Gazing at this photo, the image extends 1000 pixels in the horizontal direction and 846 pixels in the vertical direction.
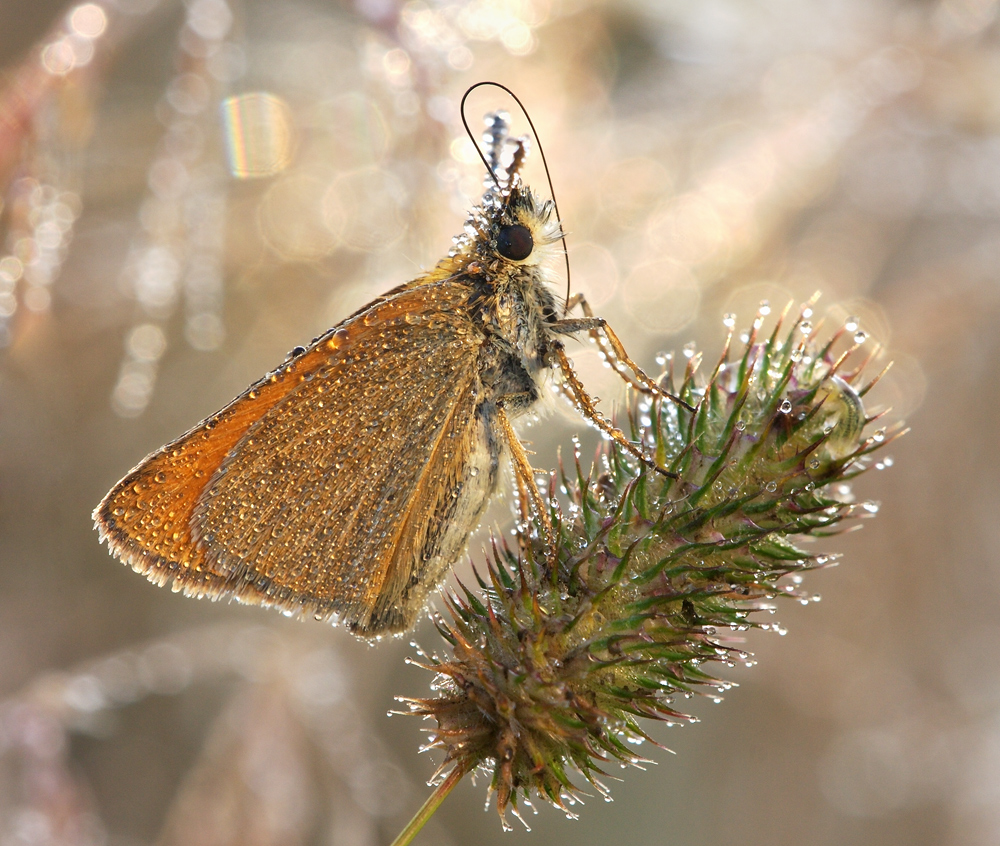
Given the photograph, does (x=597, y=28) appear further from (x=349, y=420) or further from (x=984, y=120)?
(x=349, y=420)

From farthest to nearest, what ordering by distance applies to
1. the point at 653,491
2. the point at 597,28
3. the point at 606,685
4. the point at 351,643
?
the point at 597,28
the point at 351,643
the point at 653,491
the point at 606,685

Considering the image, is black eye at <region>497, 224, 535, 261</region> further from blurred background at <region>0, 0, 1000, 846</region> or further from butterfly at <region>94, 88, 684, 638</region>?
blurred background at <region>0, 0, 1000, 846</region>

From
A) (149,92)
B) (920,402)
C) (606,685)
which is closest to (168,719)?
(606,685)

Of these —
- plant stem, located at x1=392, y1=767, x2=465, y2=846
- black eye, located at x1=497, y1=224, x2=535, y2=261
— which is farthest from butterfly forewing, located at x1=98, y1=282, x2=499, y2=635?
plant stem, located at x1=392, y1=767, x2=465, y2=846

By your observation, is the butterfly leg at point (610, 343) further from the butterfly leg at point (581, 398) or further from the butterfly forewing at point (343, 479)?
the butterfly forewing at point (343, 479)

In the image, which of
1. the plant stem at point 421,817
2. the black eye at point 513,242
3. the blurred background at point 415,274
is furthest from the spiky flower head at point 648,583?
the blurred background at point 415,274

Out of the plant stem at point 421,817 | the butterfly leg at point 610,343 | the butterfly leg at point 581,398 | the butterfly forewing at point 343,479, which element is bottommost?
the plant stem at point 421,817
